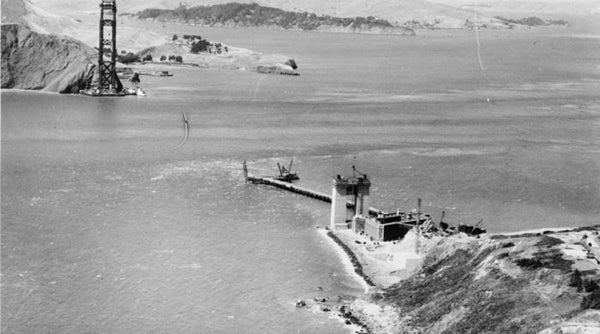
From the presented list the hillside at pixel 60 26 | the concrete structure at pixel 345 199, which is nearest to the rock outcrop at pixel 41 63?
the hillside at pixel 60 26

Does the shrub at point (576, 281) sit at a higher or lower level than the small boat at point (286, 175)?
higher

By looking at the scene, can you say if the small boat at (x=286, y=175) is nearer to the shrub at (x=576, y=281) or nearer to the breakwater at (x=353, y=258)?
the breakwater at (x=353, y=258)

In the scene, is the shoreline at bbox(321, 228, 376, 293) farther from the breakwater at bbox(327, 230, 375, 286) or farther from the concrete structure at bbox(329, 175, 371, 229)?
the concrete structure at bbox(329, 175, 371, 229)

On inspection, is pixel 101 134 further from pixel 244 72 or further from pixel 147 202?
pixel 244 72

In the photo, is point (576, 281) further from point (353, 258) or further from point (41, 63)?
point (41, 63)

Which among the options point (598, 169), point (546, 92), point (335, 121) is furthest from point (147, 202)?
point (546, 92)

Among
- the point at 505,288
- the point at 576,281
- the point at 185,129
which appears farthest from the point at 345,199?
the point at 185,129

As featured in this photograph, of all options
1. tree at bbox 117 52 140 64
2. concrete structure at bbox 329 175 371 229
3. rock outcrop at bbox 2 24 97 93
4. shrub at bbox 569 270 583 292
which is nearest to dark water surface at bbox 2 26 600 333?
concrete structure at bbox 329 175 371 229
